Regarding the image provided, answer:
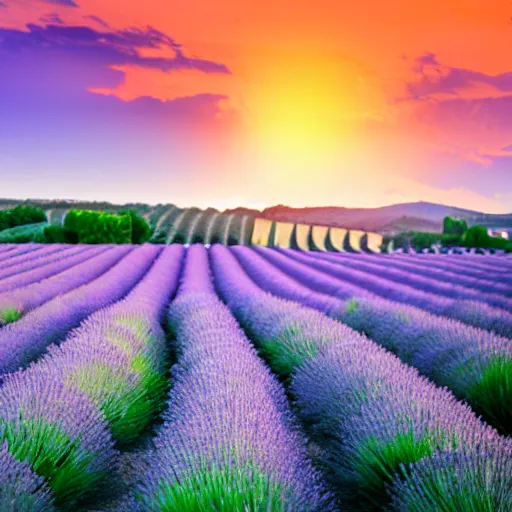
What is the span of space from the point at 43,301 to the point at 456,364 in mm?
4665

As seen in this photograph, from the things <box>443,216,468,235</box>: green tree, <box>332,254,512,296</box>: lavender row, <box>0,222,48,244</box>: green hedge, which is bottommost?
<box>0,222,48,244</box>: green hedge

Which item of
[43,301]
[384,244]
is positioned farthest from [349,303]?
[384,244]

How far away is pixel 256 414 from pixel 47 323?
9.63 feet

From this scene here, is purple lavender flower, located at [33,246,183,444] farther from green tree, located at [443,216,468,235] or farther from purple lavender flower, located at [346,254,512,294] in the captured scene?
green tree, located at [443,216,468,235]

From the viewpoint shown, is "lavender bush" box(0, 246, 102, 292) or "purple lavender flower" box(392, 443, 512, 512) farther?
"lavender bush" box(0, 246, 102, 292)

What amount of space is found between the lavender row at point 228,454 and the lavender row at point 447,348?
1.13 meters

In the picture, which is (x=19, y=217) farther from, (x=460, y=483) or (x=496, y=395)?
(x=460, y=483)

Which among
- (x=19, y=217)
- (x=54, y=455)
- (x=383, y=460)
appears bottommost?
(x=19, y=217)

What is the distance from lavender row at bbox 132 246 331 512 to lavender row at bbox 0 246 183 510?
28 centimetres

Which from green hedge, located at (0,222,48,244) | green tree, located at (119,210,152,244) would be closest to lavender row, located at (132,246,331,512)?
green hedge, located at (0,222,48,244)

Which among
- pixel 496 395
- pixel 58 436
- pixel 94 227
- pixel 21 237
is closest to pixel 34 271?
pixel 58 436

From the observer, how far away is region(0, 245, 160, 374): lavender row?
141 inches

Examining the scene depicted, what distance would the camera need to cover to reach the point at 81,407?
2227 mm

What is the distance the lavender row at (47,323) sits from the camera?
3.58 meters
